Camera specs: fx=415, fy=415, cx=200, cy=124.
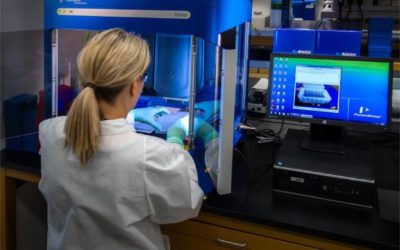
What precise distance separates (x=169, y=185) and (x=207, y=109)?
0.47 m

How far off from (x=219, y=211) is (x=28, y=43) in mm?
1159

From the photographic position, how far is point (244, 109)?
203cm

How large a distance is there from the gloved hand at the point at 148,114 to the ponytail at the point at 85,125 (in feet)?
1.70

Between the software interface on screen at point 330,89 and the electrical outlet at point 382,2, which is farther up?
the electrical outlet at point 382,2

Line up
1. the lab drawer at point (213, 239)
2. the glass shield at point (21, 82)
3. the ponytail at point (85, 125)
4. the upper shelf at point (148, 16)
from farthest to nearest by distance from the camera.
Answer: the glass shield at point (21, 82) < the upper shelf at point (148, 16) < the lab drawer at point (213, 239) < the ponytail at point (85, 125)

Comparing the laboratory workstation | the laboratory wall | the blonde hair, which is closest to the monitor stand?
the laboratory workstation

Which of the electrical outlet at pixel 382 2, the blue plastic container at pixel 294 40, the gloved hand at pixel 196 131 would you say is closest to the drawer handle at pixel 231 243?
the gloved hand at pixel 196 131

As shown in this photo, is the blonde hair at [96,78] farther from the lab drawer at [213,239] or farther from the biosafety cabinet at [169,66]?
the lab drawer at [213,239]

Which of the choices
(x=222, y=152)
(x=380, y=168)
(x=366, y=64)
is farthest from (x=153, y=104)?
(x=380, y=168)

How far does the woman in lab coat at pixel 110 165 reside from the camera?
1062 millimetres

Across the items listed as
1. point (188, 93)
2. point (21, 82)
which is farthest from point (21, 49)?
point (188, 93)

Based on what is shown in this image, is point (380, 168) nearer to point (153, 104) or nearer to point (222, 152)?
point (222, 152)

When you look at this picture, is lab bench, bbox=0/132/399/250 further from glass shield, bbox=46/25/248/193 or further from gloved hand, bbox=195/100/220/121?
gloved hand, bbox=195/100/220/121

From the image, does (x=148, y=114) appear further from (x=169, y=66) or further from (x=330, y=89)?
(x=330, y=89)
